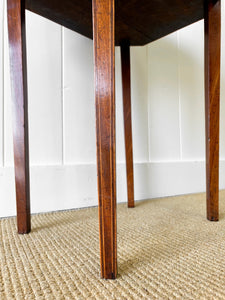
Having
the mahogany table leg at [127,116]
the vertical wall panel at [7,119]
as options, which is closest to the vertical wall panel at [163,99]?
the mahogany table leg at [127,116]

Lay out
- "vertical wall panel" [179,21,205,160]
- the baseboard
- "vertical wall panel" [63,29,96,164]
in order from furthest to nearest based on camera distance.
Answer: "vertical wall panel" [179,21,205,160]
"vertical wall panel" [63,29,96,164]
the baseboard

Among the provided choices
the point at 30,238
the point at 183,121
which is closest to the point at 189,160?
the point at 183,121

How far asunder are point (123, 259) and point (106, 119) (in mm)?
279

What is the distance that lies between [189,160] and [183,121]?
0.65 feet

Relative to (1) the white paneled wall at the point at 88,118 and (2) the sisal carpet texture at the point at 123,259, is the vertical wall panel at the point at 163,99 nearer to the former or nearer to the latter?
(1) the white paneled wall at the point at 88,118

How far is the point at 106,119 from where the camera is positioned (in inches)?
16.2

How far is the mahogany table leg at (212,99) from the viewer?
0.73m

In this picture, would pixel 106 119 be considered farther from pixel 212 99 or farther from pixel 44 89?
pixel 44 89

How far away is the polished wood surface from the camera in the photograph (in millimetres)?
644

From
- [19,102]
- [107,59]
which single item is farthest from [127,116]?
[107,59]

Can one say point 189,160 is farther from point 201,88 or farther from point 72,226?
point 72,226

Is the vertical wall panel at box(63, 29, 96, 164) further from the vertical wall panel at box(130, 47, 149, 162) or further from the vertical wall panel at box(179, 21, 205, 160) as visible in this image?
the vertical wall panel at box(179, 21, 205, 160)

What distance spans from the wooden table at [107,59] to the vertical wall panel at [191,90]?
0.45 m

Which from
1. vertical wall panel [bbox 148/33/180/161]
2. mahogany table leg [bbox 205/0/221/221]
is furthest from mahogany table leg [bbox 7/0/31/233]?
vertical wall panel [bbox 148/33/180/161]
